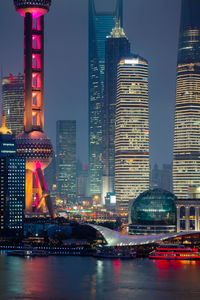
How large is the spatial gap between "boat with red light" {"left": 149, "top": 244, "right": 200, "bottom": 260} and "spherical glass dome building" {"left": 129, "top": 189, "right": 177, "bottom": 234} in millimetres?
24392

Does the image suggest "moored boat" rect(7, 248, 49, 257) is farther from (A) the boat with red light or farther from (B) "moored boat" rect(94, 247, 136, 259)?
(A) the boat with red light

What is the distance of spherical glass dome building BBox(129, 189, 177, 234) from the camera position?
188 m

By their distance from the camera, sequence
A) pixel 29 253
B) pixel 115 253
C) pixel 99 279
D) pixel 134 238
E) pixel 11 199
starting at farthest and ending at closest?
pixel 11 199 → pixel 134 238 → pixel 29 253 → pixel 115 253 → pixel 99 279

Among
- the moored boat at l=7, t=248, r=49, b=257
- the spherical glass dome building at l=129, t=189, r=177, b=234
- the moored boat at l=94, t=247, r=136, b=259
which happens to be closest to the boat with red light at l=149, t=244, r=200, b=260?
the moored boat at l=94, t=247, r=136, b=259

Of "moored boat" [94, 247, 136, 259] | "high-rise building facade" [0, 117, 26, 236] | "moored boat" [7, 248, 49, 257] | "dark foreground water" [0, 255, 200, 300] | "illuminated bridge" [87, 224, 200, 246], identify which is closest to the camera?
"dark foreground water" [0, 255, 200, 300]

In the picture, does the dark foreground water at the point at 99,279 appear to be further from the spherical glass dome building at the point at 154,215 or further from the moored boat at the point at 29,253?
the spherical glass dome building at the point at 154,215

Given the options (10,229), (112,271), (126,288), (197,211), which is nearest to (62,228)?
(10,229)

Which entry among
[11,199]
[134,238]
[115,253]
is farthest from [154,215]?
[11,199]

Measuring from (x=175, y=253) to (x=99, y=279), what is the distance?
105 ft

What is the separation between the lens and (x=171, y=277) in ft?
438

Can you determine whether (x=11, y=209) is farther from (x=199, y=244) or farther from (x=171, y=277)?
(x=171, y=277)

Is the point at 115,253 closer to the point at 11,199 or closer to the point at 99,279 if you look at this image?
the point at 99,279

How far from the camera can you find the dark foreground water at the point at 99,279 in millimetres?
119562

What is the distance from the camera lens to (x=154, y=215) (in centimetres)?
18912
